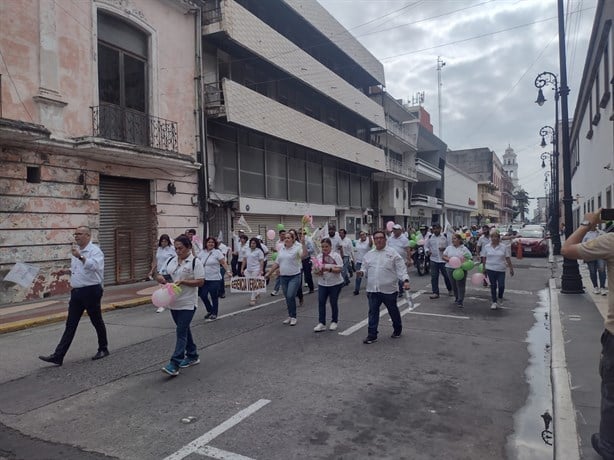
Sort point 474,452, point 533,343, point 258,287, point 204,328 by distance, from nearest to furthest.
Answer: point 474,452 → point 533,343 → point 204,328 → point 258,287

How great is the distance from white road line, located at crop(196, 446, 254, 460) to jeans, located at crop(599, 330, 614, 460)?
261 cm

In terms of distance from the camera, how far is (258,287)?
10805mm

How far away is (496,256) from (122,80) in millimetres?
12035

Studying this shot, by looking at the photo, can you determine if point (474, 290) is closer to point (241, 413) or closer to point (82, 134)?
point (241, 413)

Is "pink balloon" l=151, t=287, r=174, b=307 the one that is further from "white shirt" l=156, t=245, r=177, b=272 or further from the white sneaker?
"white shirt" l=156, t=245, r=177, b=272

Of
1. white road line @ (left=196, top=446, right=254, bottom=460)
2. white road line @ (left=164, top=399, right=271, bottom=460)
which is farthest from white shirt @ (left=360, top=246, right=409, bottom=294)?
white road line @ (left=196, top=446, right=254, bottom=460)

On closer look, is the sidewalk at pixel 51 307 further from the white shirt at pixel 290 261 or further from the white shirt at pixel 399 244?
the white shirt at pixel 399 244

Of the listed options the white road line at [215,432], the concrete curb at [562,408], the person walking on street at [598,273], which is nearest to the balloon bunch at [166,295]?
the white road line at [215,432]

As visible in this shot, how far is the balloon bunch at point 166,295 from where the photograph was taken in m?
5.66

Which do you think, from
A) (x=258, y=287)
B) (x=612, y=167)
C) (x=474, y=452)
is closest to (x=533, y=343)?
(x=474, y=452)

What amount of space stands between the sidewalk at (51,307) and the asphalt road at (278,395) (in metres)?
0.53

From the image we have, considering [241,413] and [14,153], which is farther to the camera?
[14,153]

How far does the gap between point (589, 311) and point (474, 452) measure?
6.85 m

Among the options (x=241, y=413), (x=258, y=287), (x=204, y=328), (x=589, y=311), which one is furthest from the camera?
(x=258, y=287)
